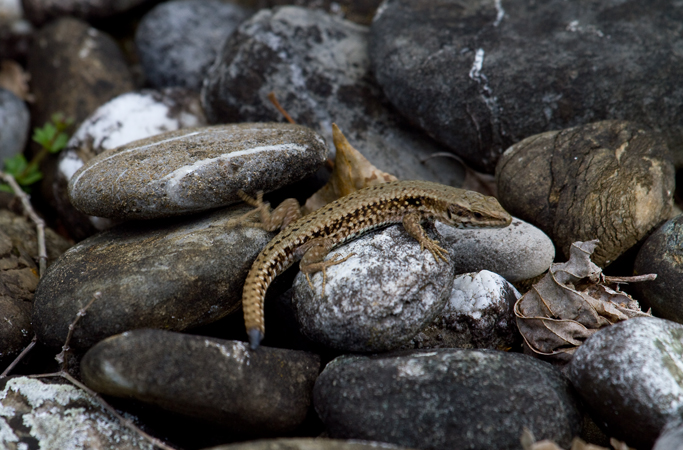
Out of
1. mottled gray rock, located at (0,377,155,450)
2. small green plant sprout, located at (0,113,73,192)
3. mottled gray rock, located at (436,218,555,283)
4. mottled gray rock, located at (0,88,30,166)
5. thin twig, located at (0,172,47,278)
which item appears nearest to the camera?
mottled gray rock, located at (0,377,155,450)

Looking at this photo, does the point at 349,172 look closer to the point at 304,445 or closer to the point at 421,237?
the point at 421,237

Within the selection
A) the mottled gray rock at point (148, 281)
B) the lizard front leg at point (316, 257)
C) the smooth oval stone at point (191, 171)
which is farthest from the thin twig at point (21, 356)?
the lizard front leg at point (316, 257)

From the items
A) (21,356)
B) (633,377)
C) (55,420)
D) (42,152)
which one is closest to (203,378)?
(55,420)

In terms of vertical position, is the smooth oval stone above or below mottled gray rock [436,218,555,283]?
above

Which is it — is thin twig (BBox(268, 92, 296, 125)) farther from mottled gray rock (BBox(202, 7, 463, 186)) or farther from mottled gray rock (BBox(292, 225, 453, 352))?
mottled gray rock (BBox(292, 225, 453, 352))

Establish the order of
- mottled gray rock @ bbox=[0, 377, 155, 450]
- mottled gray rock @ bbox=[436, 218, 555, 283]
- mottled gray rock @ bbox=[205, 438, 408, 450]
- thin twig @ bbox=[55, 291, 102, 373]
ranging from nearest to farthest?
mottled gray rock @ bbox=[205, 438, 408, 450]
mottled gray rock @ bbox=[0, 377, 155, 450]
thin twig @ bbox=[55, 291, 102, 373]
mottled gray rock @ bbox=[436, 218, 555, 283]

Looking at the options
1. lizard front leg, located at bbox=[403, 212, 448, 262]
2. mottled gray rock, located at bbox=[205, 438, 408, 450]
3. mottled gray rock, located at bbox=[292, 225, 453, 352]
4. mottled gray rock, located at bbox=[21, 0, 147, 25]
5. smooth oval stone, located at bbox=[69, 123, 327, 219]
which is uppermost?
mottled gray rock, located at bbox=[21, 0, 147, 25]

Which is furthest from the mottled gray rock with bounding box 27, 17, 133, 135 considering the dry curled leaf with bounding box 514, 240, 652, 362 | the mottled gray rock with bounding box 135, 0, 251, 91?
the dry curled leaf with bounding box 514, 240, 652, 362
